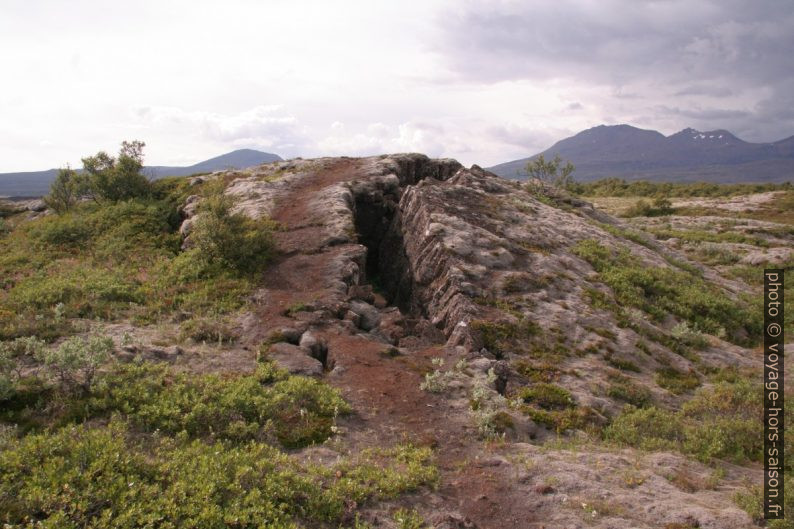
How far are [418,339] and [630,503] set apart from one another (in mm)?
13942

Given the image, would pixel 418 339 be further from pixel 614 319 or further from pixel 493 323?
pixel 614 319

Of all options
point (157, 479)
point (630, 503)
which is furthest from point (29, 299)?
point (630, 503)

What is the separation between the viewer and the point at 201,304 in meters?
26.6

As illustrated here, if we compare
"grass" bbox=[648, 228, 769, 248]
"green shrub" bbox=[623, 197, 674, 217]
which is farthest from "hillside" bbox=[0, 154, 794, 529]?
"green shrub" bbox=[623, 197, 674, 217]

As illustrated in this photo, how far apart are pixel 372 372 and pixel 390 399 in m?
2.21

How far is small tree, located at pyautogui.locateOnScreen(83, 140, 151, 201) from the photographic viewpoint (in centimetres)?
4919

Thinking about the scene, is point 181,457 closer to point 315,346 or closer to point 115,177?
point 315,346

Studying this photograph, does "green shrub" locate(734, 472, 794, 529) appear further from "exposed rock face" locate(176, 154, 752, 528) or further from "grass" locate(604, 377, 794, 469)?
"grass" locate(604, 377, 794, 469)

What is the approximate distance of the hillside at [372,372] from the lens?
468 inches

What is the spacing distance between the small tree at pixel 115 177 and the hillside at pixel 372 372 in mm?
4786

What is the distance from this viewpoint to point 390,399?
61.4ft

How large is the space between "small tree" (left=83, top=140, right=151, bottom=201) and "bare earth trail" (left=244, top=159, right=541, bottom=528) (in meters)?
25.9

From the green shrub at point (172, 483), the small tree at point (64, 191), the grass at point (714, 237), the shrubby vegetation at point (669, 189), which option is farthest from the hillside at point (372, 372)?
the shrubby vegetation at point (669, 189)

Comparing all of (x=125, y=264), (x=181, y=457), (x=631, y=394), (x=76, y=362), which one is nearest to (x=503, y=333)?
(x=631, y=394)
